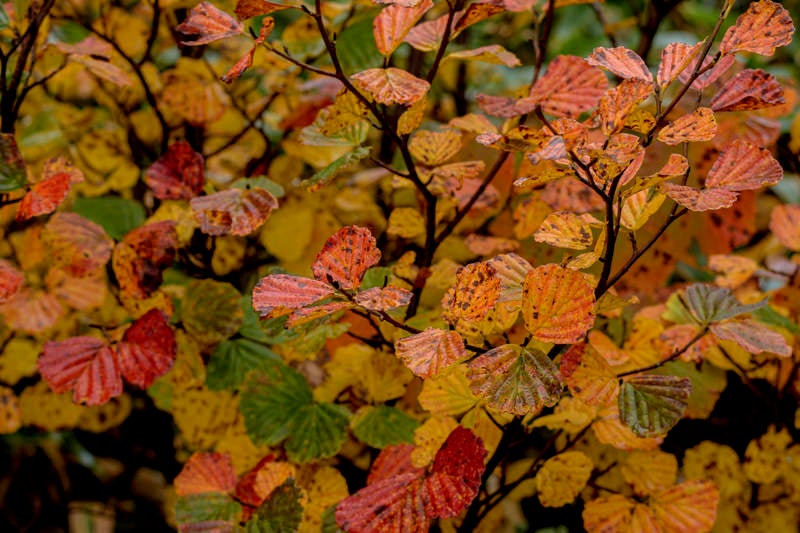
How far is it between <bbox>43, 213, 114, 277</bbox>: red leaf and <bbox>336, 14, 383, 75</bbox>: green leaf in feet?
1.05

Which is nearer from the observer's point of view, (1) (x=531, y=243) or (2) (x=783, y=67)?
(1) (x=531, y=243)

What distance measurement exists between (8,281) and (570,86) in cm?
46

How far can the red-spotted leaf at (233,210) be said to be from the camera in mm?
550

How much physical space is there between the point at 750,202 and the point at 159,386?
71 centimetres

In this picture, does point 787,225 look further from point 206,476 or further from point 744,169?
point 206,476

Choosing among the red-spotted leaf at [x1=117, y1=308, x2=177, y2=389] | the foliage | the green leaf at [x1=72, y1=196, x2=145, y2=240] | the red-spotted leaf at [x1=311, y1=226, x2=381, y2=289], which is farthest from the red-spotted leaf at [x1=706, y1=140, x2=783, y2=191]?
the green leaf at [x1=72, y1=196, x2=145, y2=240]

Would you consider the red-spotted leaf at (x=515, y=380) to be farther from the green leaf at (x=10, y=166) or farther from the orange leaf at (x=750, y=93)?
the green leaf at (x=10, y=166)

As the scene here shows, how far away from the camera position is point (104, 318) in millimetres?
835

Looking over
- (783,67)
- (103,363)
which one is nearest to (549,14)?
(103,363)

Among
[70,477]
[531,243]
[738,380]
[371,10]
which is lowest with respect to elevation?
[70,477]

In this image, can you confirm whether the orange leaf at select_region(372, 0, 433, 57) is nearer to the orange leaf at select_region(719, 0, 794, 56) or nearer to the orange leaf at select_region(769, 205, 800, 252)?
the orange leaf at select_region(719, 0, 794, 56)

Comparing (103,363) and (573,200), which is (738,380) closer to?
(573,200)

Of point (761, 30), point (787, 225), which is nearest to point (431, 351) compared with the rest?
point (761, 30)

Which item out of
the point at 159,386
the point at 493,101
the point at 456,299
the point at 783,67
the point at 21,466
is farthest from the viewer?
the point at 783,67
